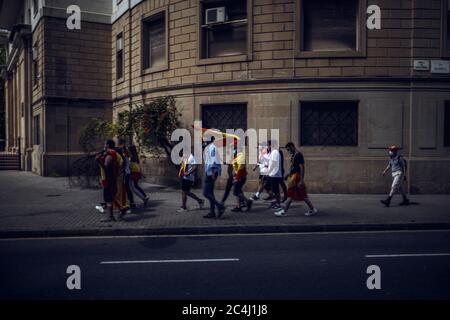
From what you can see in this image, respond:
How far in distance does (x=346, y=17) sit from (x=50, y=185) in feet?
41.3

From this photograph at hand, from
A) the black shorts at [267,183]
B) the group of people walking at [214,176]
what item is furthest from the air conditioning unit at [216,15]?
the black shorts at [267,183]

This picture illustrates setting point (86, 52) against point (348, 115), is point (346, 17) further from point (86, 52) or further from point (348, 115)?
point (86, 52)

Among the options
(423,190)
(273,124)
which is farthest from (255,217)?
(423,190)

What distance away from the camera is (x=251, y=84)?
15.5 metres

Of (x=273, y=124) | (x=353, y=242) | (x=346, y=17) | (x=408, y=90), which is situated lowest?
(x=353, y=242)

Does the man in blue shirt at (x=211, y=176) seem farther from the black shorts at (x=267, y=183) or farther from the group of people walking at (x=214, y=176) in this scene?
the black shorts at (x=267, y=183)

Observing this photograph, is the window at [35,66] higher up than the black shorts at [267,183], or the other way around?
the window at [35,66]

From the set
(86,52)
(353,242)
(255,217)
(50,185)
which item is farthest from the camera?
(86,52)

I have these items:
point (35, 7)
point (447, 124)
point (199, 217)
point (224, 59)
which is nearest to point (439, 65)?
point (447, 124)

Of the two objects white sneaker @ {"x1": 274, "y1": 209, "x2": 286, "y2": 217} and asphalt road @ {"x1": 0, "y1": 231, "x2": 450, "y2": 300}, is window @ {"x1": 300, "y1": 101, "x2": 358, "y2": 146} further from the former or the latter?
asphalt road @ {"x1": 0, "y1": 231, "x2": 450, "y2": 300}

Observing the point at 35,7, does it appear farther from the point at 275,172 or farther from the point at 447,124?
the point at 447,124

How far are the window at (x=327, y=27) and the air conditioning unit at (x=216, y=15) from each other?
2.72m

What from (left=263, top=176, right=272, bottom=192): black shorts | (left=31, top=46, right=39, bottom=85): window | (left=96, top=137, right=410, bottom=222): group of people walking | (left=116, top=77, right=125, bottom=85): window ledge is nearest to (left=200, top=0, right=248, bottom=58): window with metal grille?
(left=96, top=137, right=410, bottom=222): group of people walking

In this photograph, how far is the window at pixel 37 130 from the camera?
22959 mm
